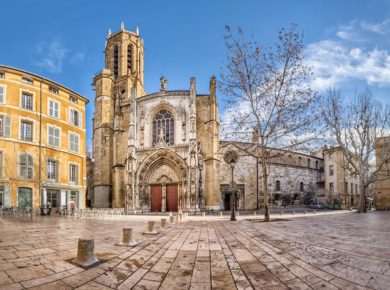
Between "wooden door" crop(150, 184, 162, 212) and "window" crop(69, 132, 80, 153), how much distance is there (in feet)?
28.1

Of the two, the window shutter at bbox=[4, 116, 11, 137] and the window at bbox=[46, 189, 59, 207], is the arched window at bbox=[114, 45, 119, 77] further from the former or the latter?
the window at bbox=[46, 189, 59, 207]

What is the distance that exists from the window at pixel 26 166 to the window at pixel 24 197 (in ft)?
3.32

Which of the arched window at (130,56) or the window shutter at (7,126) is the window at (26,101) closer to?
the window shutter at (7,126)

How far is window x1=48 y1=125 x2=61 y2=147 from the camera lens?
22272mm

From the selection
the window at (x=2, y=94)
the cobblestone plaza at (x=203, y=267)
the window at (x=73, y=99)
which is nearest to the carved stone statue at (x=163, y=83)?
the window at (x=73, y=99)

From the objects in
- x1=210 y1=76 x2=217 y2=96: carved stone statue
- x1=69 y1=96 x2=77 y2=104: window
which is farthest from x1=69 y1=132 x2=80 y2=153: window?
x1=210 y1=76 x2=217 y2=96: carved stone statue

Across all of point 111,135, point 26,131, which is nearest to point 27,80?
point 26,131

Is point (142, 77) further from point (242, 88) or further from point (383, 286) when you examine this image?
point (383, 286)

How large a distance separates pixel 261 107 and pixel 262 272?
12643 millimetres

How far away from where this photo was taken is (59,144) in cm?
2302

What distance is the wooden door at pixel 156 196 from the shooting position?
27672 millimetres

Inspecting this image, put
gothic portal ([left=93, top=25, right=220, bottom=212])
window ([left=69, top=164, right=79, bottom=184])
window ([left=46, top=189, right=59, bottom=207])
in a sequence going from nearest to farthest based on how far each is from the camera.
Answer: window ([left=46, top=189, right=59, bottom=207]), window ([left=69, top=164, right=79, bottom=184]), gothic portal ([left=93, top=25, right=220, bottom=212])

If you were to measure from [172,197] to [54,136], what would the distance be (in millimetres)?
12699

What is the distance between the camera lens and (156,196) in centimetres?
2781
